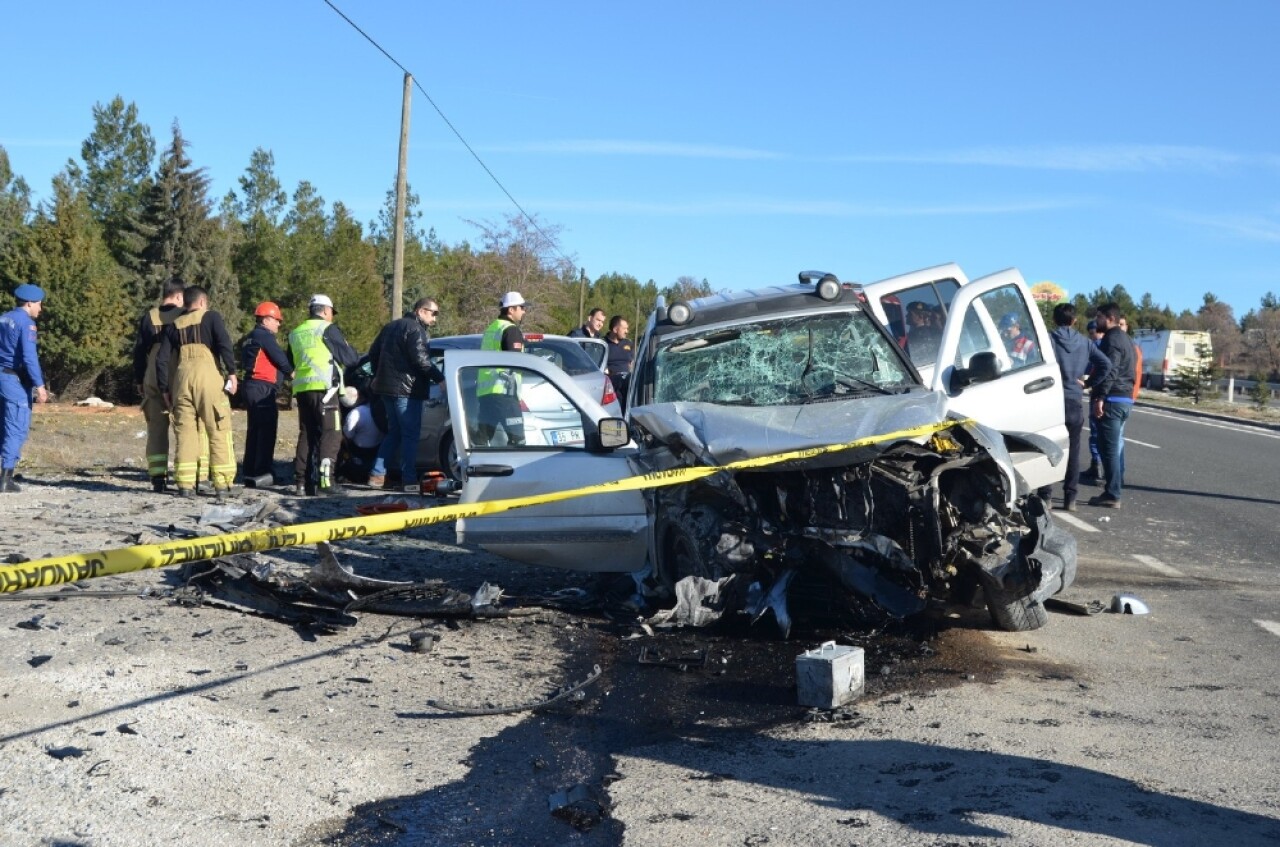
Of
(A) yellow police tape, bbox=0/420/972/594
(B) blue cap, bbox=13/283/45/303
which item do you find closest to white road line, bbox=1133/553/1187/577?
(A) yellow police tape, bbox=0/420/972/594

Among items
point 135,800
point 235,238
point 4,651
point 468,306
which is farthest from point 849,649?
point 468,306

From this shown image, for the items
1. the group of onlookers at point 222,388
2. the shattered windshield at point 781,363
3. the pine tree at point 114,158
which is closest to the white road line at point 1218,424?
the group of onlookers at point 222,388

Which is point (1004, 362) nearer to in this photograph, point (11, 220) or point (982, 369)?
point (982, 369)

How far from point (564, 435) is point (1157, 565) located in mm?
4546

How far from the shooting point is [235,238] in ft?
155

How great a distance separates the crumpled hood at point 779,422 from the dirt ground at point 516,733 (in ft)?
3.51

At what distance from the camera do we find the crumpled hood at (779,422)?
5.86 metres

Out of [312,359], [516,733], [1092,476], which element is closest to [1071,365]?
[1092,476]

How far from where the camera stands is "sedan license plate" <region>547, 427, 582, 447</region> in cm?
759

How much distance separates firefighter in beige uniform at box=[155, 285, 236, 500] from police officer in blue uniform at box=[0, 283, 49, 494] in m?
1.07

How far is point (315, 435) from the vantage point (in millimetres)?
12000

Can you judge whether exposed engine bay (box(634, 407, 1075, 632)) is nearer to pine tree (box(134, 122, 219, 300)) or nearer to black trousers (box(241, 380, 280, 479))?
black trousers (box(241, 380, 280, 479))

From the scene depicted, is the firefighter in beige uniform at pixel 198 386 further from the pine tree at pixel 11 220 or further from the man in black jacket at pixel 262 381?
the pine tree at pixel 11 220

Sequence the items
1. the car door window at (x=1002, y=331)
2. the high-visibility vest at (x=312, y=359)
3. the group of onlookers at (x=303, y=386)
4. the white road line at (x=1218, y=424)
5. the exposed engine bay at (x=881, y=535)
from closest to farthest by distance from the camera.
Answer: the exposed engine bay at (x=881, y=535)
the car door window at (x=1002, y=331)
the group of onlookers at (x=303, y=386)
the high-visibility vest at (x=312, y=359)
the white road line at (x=1218, y=424)
